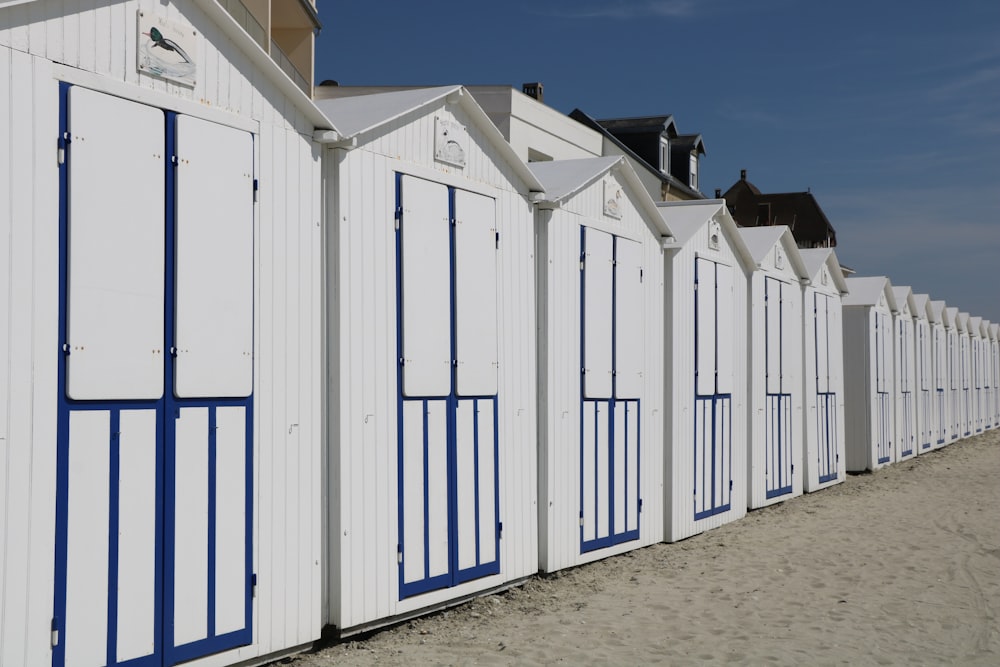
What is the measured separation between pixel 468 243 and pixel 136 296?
298 cm

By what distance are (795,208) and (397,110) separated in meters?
45.9

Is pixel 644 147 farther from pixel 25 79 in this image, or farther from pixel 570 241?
pixel 25 79

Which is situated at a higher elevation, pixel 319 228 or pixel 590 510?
pixel 319 228

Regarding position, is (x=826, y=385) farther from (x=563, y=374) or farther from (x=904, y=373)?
(x=563, y=374)

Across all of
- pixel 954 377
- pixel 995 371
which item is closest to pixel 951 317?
pixel 954 377

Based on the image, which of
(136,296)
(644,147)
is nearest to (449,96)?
(136,296)

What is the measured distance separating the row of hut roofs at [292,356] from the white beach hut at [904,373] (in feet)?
35.9

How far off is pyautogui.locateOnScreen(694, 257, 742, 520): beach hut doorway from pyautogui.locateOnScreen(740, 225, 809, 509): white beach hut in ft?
2.90

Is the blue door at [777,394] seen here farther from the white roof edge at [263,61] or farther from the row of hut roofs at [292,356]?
the white roof edge at [263,61]

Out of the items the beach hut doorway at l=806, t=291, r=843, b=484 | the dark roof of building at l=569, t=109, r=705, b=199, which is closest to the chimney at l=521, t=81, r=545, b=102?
the dark roof of building at l=569, t=109, r=705, b=199

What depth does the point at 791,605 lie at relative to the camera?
8.05 metres

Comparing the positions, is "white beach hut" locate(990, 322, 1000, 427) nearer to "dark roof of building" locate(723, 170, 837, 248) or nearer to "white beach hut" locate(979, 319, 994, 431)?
"white beach hut" locate(979, 319, 994, 431)

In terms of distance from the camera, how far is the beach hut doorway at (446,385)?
23.0ft

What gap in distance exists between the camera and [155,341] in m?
5.14
